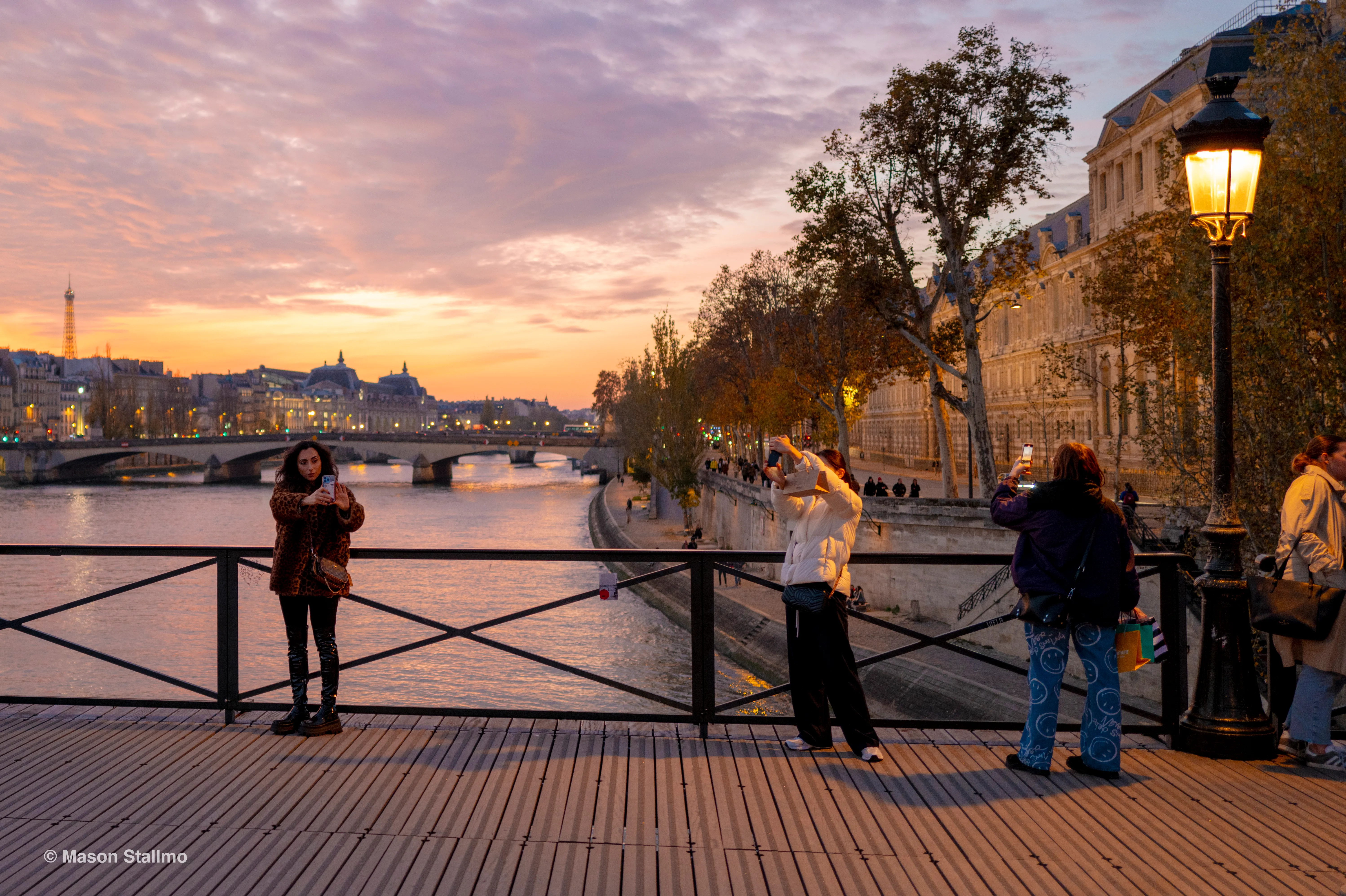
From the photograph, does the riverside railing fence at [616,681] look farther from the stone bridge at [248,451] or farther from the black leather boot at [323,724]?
the stone bridge at [248,451]

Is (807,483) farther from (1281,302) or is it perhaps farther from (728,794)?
(1281,302)

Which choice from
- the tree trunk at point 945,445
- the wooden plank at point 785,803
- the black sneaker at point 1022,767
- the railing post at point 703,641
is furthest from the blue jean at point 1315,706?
the tree trunk at point 945,445

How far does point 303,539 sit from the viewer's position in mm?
5371

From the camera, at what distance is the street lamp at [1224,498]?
529 cm

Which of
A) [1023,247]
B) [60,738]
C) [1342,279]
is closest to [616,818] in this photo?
[60,738]

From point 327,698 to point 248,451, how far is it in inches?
3621

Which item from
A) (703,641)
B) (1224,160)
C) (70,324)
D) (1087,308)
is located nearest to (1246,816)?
(703,641)

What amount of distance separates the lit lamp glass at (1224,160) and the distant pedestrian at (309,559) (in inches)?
198

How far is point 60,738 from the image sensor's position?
17.9 feet

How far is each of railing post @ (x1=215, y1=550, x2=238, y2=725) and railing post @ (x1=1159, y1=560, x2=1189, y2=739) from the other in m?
5.18

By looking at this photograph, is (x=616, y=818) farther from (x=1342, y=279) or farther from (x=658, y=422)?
(x=658, y=422)

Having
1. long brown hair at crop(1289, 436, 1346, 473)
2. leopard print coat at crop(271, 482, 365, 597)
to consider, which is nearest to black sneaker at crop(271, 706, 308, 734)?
leopard print coat at crop(271, 482, 365, 597)

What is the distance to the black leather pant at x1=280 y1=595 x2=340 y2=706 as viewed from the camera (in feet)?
17.9

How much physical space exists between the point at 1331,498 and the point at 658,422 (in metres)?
43.8
